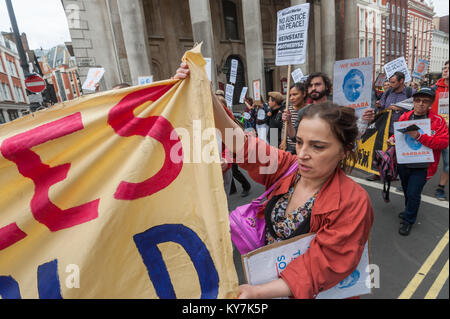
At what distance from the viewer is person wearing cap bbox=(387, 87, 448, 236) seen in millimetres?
2805

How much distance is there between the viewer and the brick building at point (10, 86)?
106ft

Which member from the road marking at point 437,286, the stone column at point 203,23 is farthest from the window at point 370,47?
the road marking at point 437,286

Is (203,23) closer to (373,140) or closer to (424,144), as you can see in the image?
(373,140)

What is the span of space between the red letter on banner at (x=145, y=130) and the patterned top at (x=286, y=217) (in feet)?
1.96

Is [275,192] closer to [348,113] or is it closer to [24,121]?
[348,113]

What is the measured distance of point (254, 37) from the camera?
1317 centimetres

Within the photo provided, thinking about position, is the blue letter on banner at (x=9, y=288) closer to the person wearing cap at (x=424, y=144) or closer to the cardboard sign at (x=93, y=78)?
the person wearing cap at (x=424, y=144)

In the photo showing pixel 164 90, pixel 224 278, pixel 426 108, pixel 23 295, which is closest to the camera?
pixel 224 278

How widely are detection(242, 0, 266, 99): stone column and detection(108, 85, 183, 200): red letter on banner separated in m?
12.0

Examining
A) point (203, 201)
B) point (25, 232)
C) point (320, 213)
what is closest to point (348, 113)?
point (320, 213)

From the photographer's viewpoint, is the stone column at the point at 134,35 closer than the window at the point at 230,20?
Yes

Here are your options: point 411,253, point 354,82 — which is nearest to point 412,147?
point 354,82
